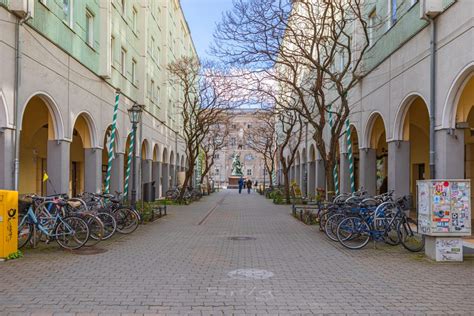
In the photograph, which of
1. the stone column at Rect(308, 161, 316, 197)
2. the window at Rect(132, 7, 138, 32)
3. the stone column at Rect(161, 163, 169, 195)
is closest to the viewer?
the window at Rect(132, 7, 138, 32)

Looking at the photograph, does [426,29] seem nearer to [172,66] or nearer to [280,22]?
[280,22]

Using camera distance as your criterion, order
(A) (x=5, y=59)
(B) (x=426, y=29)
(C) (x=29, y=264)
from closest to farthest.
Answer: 1. (C) (x=29, y=264)
2. (A) (x=5, y=59)
3. (B) (x=426, y=29)

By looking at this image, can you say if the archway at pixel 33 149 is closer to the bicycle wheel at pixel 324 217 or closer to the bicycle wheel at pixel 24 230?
the bicycle wheel at pixel 24 230

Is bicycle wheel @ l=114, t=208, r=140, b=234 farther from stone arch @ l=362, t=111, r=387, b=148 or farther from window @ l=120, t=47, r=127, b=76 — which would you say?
window @ l=120, t=47, r=127, b=76

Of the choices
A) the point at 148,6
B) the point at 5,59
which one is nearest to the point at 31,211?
the point at 5,59

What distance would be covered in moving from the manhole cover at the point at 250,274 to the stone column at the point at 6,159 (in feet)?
20.3

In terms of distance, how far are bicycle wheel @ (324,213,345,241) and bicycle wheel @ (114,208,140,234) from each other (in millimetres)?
5491

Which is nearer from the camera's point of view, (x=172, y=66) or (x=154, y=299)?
(x=154, y=299)

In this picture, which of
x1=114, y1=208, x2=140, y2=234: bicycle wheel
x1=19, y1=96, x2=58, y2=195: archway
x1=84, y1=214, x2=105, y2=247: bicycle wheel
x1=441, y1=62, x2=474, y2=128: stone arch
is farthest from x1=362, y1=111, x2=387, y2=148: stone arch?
x1=19, y1=96, x2=58, y2=195: archway

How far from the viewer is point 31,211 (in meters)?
10.1

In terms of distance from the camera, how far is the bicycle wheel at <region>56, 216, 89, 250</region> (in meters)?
10.3

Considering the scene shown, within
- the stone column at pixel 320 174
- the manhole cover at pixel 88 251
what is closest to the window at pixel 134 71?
the stone column at pixel 320 174

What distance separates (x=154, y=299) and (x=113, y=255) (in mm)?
3895

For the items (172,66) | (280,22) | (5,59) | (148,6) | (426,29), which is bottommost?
(5,59)
